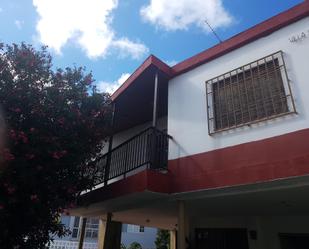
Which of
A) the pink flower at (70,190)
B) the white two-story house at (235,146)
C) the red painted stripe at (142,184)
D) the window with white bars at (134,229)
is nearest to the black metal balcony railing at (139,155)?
the white two-story house at (235,146)

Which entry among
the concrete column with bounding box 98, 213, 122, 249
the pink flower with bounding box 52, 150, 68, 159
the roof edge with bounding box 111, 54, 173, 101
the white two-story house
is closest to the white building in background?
the concrete column with bounding box 98, 213, 122, 249

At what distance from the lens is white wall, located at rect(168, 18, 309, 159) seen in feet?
17.1

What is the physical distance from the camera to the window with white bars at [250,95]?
5.50 metres

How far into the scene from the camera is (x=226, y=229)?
8.42 m

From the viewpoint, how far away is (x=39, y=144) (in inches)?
240

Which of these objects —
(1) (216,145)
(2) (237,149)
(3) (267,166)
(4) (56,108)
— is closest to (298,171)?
(3) (267,166)

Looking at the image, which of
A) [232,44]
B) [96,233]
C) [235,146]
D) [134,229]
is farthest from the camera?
[134,229]

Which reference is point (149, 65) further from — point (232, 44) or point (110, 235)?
point (110, 235)

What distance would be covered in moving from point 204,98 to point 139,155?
7.23ft

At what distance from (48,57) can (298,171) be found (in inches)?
237

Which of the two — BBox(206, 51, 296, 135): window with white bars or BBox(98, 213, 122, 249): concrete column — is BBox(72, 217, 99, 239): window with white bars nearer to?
BBox(98, 213, 122, 249): concrete column

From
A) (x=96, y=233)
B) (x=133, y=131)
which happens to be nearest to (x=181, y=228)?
(x=133, y=131)

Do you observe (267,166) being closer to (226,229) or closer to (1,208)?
(226,229)

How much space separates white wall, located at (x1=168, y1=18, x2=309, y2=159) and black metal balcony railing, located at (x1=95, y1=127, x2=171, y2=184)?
1.35 ft
